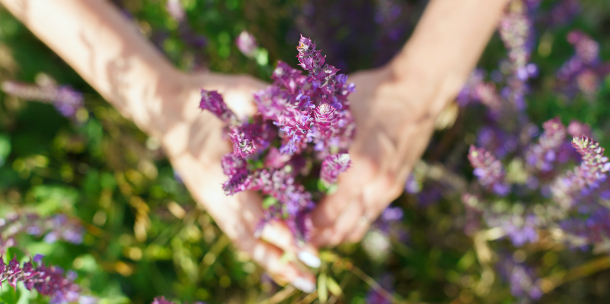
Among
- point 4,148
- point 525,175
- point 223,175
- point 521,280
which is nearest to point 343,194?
point 223,175

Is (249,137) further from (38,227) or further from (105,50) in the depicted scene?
(38,227)

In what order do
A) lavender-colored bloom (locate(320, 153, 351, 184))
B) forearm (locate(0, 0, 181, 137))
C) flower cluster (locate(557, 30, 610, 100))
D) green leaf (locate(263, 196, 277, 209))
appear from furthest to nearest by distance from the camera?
1. flower cluster (locate(557, 30, 610, 100))
2. forearm (locate(0, 0, 181, 137))
3. green leaf (locate(263, 196, 277, 209))
4. lavender-colored bloom (locate(320, 153, 351, 184))

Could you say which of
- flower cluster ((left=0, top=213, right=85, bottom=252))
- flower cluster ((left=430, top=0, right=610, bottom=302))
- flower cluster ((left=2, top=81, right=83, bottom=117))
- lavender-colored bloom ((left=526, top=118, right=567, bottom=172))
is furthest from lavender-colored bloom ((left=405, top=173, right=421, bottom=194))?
flower cluster ((left=2, top=81, right=83, bottom=117))

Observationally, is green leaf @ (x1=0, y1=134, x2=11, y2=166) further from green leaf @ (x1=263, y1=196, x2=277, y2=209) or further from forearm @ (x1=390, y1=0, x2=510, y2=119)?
forearm @ (x1=390, y1=0, x2=510, y2=119)

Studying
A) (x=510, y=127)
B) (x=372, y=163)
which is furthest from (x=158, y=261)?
(x=510, y=127)

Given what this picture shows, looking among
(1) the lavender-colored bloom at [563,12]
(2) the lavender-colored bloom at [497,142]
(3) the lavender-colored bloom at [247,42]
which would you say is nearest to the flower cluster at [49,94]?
(3) the lavender-colored bloom at [247,42]

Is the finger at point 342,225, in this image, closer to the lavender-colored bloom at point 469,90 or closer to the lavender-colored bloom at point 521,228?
the lavender-colored bloom at point 521,228
